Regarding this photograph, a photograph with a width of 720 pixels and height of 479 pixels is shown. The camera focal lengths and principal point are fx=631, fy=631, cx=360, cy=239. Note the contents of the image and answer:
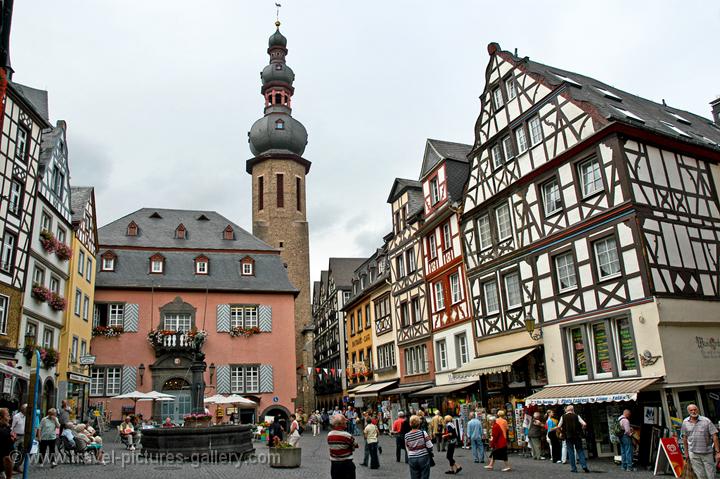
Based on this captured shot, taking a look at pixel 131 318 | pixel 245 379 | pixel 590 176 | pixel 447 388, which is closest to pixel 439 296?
pixel 447 388

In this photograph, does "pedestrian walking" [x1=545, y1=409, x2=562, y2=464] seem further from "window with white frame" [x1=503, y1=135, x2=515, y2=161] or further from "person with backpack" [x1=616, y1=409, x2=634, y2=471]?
"window with white frame" [x1=503, y1=135, x2=515, y2=161]

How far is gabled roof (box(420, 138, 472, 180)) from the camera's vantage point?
2656cm

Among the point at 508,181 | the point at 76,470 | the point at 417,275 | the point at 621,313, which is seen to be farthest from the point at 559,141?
the point at 76,470

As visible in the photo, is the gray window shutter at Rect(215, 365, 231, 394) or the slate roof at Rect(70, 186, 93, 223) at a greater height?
the slate roof at Rect(70, 186, 93, 223)

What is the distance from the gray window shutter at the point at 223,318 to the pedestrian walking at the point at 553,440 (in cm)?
2250

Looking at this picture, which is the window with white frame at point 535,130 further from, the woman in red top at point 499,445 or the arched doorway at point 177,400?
the arched doorway at point 177,400

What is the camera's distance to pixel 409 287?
98.1 ft

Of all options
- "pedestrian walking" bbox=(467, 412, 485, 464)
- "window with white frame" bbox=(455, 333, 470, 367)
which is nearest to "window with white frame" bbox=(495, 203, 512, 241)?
"window with white frame" bbox=(455, 333, 470, 367)

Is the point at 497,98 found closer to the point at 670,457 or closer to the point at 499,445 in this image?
the point at 499,445

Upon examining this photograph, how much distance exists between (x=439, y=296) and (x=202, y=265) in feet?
54.8

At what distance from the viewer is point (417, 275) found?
2911 centimetres

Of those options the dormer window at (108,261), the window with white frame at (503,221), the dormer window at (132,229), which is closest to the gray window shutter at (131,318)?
the dormer window at (108,261)

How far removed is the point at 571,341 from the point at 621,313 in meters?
2.21

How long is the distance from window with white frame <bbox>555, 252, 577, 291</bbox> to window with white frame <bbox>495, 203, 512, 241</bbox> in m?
2.51
